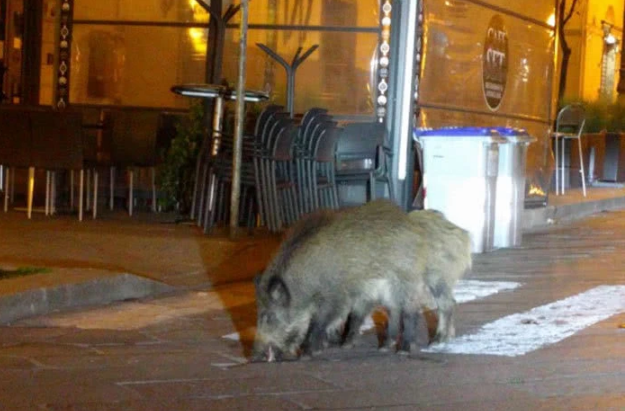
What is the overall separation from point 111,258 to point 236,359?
3.78 metres

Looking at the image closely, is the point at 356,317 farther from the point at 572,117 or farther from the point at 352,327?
the point at 572,117

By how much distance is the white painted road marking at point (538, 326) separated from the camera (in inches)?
315

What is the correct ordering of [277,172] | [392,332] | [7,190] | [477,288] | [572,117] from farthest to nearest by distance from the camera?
[572,117] < [7,190] < [277,172] < [477,288] < [392,332]

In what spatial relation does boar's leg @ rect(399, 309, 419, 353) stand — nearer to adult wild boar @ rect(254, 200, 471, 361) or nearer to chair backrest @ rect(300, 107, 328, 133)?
adult wild boar @ rect(254, 200, 471, 361)

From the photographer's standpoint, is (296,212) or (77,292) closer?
(77,292)

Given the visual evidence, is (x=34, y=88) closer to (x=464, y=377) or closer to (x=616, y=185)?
(x=464, y=377)

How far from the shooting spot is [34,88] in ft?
55.1

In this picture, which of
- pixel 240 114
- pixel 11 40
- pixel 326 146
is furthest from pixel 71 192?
pixel 11 40

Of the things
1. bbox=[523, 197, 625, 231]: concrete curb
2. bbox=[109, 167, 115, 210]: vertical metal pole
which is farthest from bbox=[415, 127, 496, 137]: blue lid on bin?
bbox=[109, 167, 115, 210]: vertical metal pole

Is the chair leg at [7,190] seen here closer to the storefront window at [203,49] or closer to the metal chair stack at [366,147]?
the storefront window at [203,49]

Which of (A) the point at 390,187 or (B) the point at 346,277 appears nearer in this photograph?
(B) the point at 346,277

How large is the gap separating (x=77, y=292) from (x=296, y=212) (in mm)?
4666

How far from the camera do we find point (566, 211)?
63.2 feet

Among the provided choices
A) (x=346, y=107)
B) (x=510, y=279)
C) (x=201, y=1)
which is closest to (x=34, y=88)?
(x=201, y=1)
